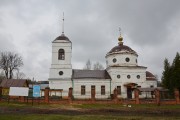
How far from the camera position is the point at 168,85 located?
113ft

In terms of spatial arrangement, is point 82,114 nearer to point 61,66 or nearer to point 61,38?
point 61,66

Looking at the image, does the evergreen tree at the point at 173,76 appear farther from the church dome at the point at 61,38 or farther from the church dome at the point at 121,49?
the church dome at the point at 61,38

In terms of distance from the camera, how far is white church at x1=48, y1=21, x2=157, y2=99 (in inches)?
1590

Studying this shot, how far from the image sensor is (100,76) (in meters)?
42.0

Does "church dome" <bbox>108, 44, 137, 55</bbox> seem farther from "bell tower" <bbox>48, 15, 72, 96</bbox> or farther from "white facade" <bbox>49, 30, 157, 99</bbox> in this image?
"bell tower" <bbox>48, 15, 72, 96</bbox>

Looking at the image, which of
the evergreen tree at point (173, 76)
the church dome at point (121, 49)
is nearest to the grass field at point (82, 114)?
the evergreen tree at point (173, 76)

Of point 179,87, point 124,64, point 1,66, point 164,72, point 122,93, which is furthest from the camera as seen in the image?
point 1,66

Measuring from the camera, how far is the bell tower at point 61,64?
40.3 m

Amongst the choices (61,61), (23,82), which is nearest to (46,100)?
(23,82)

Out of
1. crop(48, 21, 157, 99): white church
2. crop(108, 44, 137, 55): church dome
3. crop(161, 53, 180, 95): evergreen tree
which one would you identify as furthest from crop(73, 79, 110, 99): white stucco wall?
crop(161, 53, 180, 95): evergreen tree

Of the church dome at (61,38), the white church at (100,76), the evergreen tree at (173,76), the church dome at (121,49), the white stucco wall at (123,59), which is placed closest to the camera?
the evergreen tree at (173,76)

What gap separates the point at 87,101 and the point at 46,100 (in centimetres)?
491

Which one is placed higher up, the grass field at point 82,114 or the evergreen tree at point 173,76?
the evergreen tree at point 173,76

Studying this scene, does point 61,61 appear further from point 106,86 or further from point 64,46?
point 106,86
